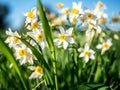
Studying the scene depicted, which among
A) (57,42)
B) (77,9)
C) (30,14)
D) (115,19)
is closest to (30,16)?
(30,14)

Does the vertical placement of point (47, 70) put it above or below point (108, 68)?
above

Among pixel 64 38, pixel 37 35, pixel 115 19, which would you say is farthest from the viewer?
pixel 115 19

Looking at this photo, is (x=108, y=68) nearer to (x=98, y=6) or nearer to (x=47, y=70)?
(x=98, y=6)

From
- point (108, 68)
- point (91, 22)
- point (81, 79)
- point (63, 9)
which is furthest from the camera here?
point (108, 68)

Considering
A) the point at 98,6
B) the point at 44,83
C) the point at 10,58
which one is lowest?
the point at 44,83

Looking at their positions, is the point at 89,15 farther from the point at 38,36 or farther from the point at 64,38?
the point at 38,36

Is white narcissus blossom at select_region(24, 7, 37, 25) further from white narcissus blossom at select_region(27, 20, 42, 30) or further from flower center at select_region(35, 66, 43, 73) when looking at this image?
flower center at select_region(35, 66, 43, 73)

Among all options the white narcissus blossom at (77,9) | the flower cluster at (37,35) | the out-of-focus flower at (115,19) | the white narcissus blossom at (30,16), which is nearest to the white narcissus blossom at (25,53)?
the flower cluster at (37,35)

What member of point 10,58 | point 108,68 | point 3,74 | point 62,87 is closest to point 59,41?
point 10,58
